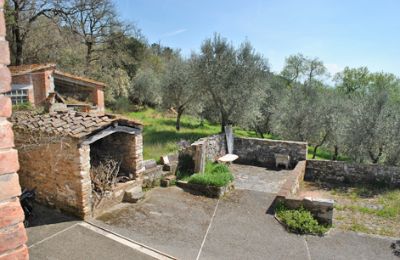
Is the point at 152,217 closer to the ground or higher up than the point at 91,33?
closer to the ground

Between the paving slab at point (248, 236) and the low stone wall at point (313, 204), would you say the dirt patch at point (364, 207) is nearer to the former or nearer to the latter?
the low stone wall at point (313, 204)

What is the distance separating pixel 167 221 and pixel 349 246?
4.63 meters

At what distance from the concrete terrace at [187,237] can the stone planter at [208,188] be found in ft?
1.99

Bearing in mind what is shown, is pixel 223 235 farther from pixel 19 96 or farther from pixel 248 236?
pixel 19 96

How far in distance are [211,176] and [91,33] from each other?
22401 mm

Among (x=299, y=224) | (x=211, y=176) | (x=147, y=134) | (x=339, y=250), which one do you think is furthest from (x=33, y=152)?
(x=147, y=134)

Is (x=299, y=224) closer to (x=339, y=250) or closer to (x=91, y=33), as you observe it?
(x=339, y=250)

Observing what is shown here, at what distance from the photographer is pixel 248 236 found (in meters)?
6.92

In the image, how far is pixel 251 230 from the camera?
23.7 ft

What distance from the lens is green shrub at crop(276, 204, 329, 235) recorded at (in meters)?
7.25

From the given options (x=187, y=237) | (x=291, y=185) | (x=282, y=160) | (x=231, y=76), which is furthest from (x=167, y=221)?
(x=231, y=76)

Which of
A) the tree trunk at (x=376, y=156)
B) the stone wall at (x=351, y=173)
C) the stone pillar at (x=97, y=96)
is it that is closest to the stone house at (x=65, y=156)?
the stone wall at (x=351, y=173)

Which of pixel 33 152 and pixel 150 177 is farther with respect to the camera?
pixel 150 177

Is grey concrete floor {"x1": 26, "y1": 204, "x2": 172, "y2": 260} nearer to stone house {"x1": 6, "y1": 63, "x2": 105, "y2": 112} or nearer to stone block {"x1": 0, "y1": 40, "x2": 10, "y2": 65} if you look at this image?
stone block {"x1": 0, "y1": 40, "x2": 10, "y2": 65}
